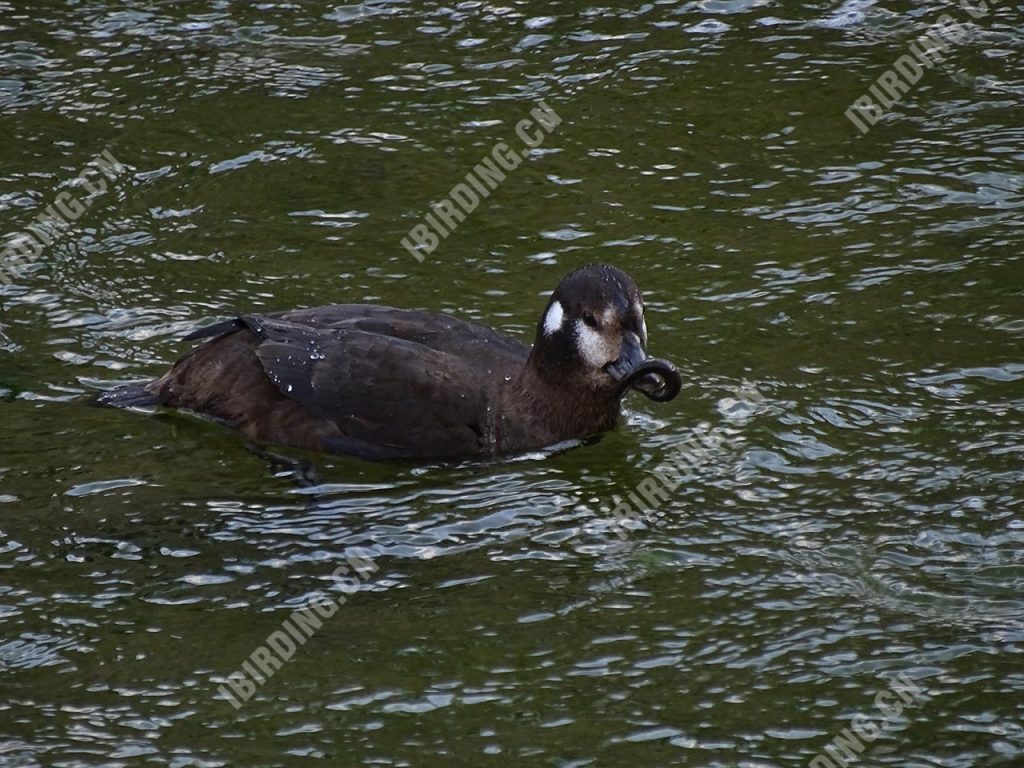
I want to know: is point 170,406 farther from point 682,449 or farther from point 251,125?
point 251,125

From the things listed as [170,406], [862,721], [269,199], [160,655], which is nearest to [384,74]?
[269,199]

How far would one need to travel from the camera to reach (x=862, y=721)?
19.0ft

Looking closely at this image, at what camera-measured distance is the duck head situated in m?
7.96

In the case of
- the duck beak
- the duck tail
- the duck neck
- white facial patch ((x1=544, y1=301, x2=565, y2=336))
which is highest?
white facial patch ((x1=544, y1=301, x2=565, y2=336))

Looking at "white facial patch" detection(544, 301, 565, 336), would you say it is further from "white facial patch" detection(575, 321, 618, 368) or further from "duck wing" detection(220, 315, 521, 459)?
"duck wing" detection(220, 315, 521, 459)

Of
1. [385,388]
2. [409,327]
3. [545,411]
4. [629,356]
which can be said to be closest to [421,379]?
[385,388]

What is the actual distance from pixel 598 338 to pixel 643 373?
1.04 feet

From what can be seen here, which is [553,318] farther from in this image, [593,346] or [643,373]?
[643,373]

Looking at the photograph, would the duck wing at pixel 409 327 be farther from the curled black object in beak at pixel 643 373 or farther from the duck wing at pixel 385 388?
the curled black object in beak at pixel 643 373

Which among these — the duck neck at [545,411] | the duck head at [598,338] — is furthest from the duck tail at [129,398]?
the duck head at [598,338]

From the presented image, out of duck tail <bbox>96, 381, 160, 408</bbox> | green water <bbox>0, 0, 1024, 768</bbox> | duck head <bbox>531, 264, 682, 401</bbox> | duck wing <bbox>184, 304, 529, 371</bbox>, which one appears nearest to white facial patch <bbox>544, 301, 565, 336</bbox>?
duck head <bbox>531, 264, 682, 401</bbox>

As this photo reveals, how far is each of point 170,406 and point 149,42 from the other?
4.61 metres

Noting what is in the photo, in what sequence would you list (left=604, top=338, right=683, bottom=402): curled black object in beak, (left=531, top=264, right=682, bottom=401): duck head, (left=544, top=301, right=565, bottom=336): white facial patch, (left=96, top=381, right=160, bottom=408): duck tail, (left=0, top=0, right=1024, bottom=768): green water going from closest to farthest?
(left=0, top=0, right=1024, bottom=768): green water < (left=604, top=338, right=683, bottom=402): curled black object in beak < (left=531, top=264, right=682, bottom=401): duck head < (left=544, top=301, right=565, bottom=336): white facial patch < (left=96, top=381, right=160, bottom=408): duck tail

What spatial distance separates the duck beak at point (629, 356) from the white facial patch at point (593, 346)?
0.06 m
